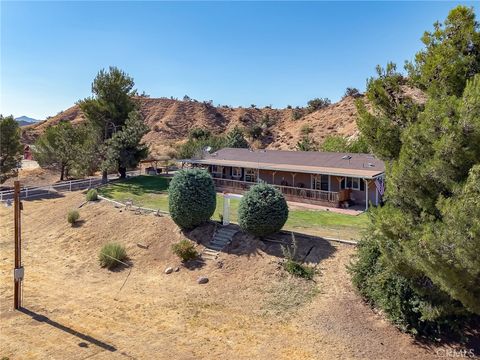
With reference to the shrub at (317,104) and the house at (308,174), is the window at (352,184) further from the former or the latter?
the shrub at (317,104)

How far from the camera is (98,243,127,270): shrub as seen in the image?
1909cm

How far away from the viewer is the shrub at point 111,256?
19.1 metres

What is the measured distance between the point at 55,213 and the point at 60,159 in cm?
1594

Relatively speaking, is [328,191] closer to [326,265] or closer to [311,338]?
[326,265]

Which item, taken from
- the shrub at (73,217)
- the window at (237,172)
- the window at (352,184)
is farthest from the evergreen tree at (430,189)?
the window at (237,172)

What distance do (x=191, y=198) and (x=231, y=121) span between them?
8072cm

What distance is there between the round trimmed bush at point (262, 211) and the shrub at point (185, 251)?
9.15 ft

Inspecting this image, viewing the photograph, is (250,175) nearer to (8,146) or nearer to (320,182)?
(320,182)

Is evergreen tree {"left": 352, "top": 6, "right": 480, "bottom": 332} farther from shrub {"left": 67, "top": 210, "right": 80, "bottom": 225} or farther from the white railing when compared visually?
the white railing

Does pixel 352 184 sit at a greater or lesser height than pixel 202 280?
greater

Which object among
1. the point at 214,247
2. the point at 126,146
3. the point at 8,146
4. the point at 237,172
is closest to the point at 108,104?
the point at 126,146

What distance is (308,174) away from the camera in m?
29.4

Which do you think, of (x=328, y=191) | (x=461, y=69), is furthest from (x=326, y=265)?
(x=328, y=191)

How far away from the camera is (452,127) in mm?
8820
